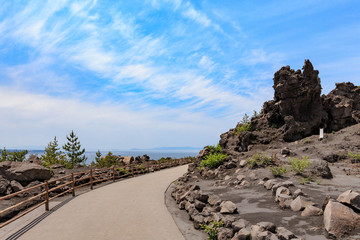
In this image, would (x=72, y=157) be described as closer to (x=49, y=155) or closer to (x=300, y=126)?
(x=49, y=155)

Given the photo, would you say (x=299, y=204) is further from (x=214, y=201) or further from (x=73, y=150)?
(x=73, y=150)

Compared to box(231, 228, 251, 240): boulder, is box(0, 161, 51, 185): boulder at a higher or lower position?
higher

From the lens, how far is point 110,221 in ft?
26.3

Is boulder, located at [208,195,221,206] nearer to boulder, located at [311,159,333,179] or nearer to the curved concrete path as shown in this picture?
the curved concrete path

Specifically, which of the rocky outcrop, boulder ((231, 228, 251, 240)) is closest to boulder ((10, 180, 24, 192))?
boulder ((231, 228, 251, 240))

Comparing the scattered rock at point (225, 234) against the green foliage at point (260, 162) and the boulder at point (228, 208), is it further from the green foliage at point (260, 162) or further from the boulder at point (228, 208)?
the green foliage at point (260, 162)

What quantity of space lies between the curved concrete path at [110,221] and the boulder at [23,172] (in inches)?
251

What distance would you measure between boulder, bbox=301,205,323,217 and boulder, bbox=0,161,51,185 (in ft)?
54.6

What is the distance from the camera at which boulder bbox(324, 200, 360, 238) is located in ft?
17.0

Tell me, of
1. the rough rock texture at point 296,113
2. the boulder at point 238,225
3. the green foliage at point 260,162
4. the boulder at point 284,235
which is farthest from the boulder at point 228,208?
the rough rock texture at point 296,113

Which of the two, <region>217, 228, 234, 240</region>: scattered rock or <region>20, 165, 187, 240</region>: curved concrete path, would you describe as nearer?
<region>217, 228, 234, 240</region>: scattered rock

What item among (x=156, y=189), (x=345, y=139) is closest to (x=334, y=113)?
(x=345, y=139)

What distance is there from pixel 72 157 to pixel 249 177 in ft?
125

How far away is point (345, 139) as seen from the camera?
17.7 m
